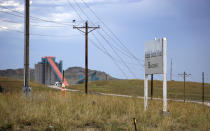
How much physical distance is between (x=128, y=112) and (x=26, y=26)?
9562 mm

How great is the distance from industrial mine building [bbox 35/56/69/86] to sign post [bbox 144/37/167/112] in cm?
8142

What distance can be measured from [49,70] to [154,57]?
88903 millimetres

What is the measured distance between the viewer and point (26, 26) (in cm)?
1662

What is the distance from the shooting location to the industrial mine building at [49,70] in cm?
9600

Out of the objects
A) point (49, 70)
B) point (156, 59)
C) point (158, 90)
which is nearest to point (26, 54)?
point (156, 59)

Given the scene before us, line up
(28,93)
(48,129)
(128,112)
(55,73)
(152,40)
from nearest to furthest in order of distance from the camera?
(48,129) < (128,112) < (152,40) < (28,93) < (55,73)

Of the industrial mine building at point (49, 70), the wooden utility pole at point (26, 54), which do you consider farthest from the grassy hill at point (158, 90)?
the wooden utility pole at point (26, 54)

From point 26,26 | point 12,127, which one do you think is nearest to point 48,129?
point 12,127

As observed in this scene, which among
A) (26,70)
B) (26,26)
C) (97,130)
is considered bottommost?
(97,130)

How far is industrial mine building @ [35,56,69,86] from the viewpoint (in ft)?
315

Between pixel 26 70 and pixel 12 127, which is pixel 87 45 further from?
pixel 12 127

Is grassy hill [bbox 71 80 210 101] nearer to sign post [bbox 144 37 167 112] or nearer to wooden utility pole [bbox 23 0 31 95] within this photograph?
sign post [bbox 144 37 167 112]

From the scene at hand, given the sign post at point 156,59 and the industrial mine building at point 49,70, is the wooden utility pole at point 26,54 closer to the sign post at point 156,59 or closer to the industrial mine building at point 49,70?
the sign post at point 156,59

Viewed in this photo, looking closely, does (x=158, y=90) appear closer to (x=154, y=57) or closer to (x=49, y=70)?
(x=154, y=57)
